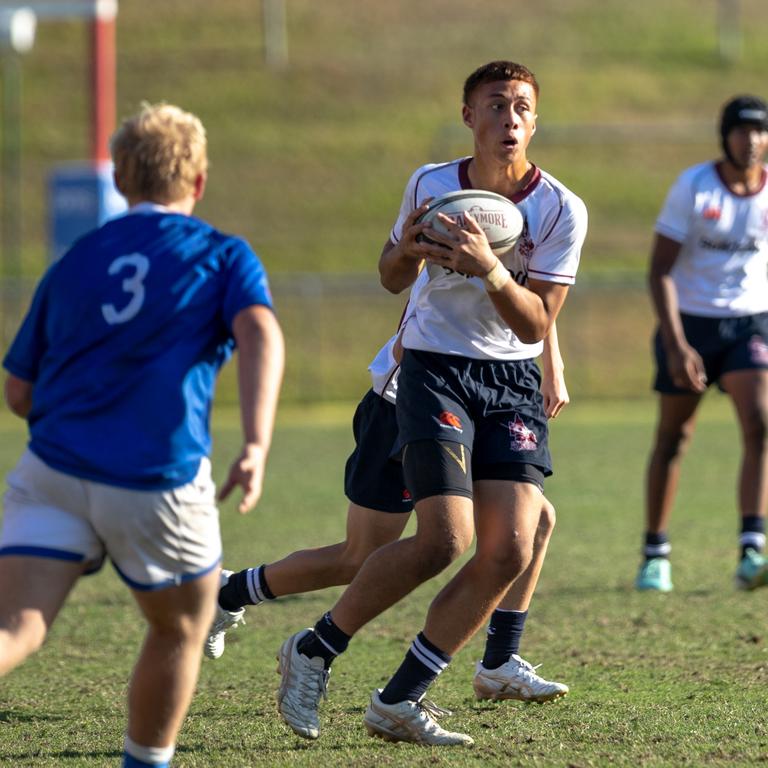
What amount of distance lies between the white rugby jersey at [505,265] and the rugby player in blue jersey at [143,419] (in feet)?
3.79

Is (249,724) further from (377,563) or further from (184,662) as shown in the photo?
(184,662)

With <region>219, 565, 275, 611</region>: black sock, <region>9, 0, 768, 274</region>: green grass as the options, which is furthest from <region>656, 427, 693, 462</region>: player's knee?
<region>9, 0, 768, 274</region>: green grass

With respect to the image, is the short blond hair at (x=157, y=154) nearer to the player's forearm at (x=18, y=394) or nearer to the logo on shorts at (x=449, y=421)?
the player's forearm at (x=18, y=394)

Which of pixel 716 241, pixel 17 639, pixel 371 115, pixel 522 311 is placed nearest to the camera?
pixel 17 639

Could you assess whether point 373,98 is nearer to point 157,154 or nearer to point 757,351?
point 757,351

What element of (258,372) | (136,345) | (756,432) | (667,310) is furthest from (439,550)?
(756,432)

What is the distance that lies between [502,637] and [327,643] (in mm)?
709

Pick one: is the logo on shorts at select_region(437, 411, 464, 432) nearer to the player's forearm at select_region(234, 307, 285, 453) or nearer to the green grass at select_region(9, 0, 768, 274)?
the player's forearm at select_region(234, 307, 285, 453)

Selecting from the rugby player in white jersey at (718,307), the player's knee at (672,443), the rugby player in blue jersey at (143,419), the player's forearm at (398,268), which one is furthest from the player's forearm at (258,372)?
the player's knee at (672,443)

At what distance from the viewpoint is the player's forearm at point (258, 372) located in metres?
3.45

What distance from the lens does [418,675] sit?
177 inches

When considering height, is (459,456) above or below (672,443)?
above

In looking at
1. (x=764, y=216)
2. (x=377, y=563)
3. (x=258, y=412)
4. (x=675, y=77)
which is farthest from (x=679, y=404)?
(x=675, y=77)

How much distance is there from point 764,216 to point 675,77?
33019 mm
